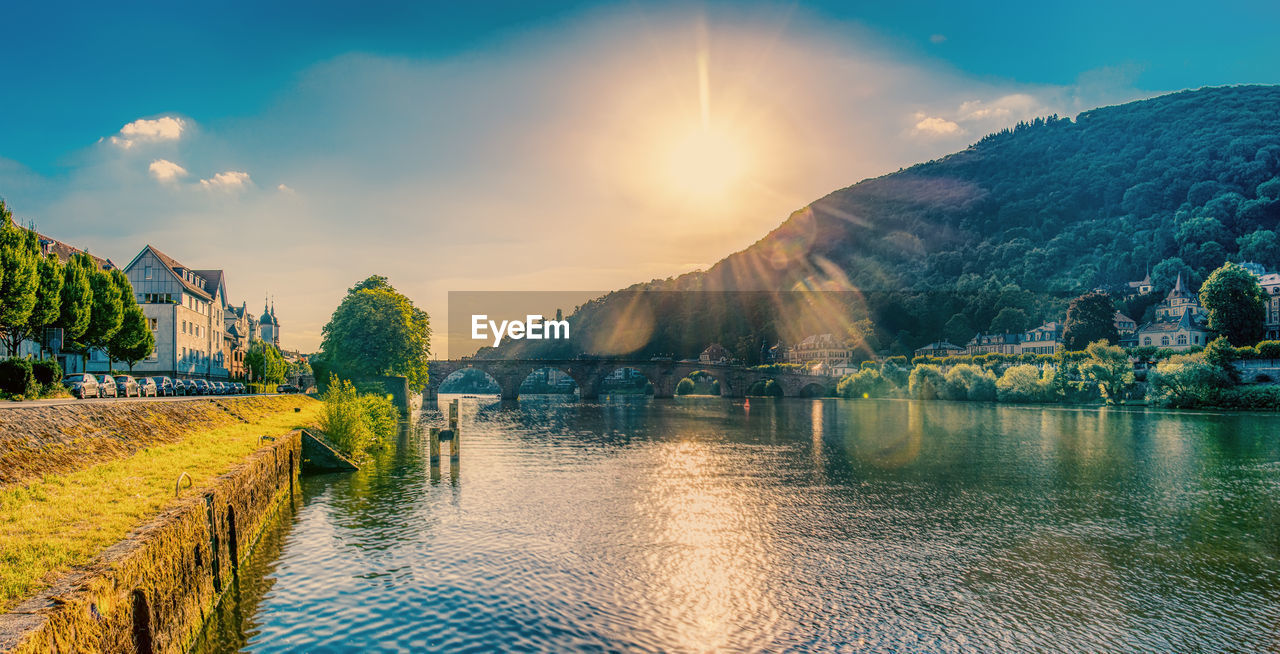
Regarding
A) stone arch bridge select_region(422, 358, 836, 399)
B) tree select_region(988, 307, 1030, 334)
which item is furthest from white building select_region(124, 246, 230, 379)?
tree select_region(988, 307, 1030, 334)

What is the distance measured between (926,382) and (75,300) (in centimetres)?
10297

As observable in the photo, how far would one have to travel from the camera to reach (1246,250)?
172875 mm

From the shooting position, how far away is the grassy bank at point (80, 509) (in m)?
9.54

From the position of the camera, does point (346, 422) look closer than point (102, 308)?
Yes

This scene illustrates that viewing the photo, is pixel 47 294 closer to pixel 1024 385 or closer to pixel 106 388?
pixel 106 388

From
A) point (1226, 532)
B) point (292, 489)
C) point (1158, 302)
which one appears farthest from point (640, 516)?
point (1158, 302)

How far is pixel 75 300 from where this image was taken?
155 ft

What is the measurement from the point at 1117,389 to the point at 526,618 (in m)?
92.4

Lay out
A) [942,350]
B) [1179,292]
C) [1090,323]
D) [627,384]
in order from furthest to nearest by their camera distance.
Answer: [627,384] < [942,350] < [1179,292] < [1090,323]

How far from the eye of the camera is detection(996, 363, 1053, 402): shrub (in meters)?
95.4

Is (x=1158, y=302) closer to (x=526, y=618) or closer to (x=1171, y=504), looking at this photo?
(x=1171, y=504)

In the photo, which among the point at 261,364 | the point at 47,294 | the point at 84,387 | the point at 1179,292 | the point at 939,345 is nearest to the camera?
the point at 84,387

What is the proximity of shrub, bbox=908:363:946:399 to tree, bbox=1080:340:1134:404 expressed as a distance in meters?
19.9

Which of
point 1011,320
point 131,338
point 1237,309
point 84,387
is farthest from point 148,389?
point 1011,320
